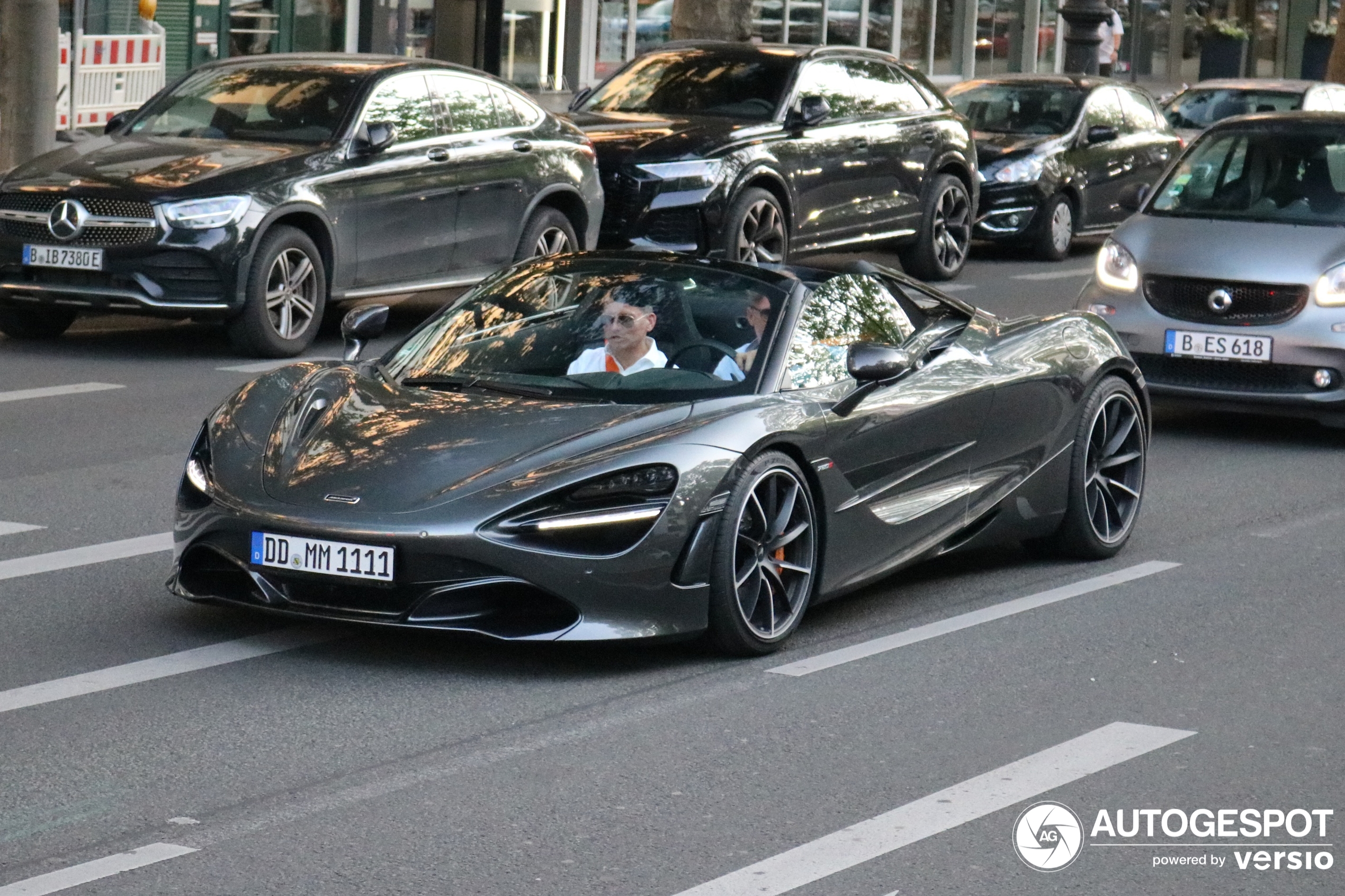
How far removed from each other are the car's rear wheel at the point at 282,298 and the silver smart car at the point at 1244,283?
4.44 meters

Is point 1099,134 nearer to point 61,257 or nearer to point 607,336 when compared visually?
point 61,257

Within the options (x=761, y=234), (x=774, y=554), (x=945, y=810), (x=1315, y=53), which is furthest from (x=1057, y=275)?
(x=1315, y=53)

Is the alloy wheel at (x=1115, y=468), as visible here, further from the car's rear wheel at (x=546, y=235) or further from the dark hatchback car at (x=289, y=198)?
the car's rear wheel at (x=546, y=235)

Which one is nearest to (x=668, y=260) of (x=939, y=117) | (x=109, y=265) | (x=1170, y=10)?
(x=109, y=265)

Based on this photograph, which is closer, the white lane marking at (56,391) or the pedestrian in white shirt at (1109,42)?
the white lane marking at (56,391)

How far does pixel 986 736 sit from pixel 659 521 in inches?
43.2

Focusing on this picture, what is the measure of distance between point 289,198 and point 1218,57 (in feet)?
135

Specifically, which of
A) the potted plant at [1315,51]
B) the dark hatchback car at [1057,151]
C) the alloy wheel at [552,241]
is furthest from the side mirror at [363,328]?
the potted plant at [1315,51]

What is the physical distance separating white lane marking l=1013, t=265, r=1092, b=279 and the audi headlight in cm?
786

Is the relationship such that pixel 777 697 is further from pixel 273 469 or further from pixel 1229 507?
pixel 1229 507

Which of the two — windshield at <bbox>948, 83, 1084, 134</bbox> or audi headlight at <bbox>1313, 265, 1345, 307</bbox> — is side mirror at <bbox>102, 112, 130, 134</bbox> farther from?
windshield at <bbox>948, 83, 1084, 134</bbox>

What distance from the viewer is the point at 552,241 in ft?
49.1

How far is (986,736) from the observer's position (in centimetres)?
596

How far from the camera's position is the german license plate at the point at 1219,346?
36.8 feet
